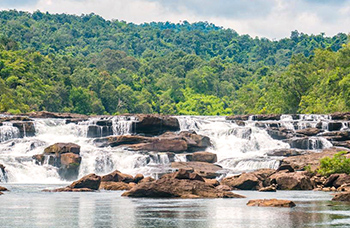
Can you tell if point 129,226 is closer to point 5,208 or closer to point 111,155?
point 5,208

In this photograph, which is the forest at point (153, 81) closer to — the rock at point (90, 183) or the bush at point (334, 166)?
the bush at point (334, 166)

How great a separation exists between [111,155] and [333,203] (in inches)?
1133

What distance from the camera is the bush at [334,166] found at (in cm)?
4977

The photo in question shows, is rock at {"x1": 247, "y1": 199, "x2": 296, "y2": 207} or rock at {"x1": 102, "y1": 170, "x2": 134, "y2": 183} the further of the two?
rock at {"x1": 102, "y1": 170, "x2": 134, "y2": 183}

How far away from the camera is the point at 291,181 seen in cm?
4719

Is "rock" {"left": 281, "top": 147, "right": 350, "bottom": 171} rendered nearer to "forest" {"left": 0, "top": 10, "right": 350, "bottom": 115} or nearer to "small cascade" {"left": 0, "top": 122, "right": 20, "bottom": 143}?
"small cascade" {"left": 0, "top": 122, "right": 20, "bottom": 143}

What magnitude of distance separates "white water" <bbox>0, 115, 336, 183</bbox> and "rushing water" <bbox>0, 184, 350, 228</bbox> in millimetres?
16786

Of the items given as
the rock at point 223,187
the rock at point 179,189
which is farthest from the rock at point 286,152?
the rock at point 179,189

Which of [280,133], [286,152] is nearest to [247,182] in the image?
[286,152]

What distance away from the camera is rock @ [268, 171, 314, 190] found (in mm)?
47281

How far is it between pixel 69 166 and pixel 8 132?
10506 mm

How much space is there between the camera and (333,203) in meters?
37.0

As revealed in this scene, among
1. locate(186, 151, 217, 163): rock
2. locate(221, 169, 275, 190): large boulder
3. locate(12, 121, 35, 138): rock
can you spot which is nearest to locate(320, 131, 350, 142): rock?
locate(186, 151, 217, 163): rock

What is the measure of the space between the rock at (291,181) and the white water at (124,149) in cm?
1006
